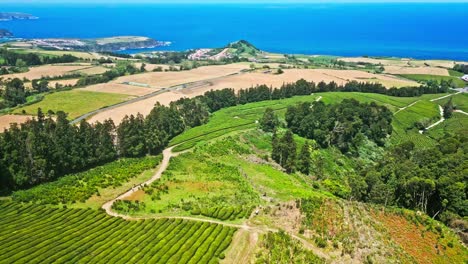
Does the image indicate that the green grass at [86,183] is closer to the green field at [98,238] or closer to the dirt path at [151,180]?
the dirt path at [151,180]

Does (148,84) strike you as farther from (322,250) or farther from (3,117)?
(322,250)

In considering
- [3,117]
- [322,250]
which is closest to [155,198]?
[322,250]

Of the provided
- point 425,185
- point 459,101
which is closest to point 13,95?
point 425,185

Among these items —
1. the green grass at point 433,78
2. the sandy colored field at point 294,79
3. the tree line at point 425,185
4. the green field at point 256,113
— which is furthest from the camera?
the green grass at point 433,78

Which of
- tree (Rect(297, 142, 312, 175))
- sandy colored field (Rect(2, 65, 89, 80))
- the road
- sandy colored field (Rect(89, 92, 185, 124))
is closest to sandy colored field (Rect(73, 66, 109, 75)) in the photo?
sandy colored field (Rect(2, 65, 89, 80))

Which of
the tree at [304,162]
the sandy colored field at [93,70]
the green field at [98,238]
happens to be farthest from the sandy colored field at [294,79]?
the green field at [98,238]

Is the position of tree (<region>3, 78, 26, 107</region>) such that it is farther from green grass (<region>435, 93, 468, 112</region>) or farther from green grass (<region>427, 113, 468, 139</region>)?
green grass (<region>435, 93, 468, 112</region>)

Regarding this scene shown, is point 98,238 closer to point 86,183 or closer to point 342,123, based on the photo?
point 86,183
